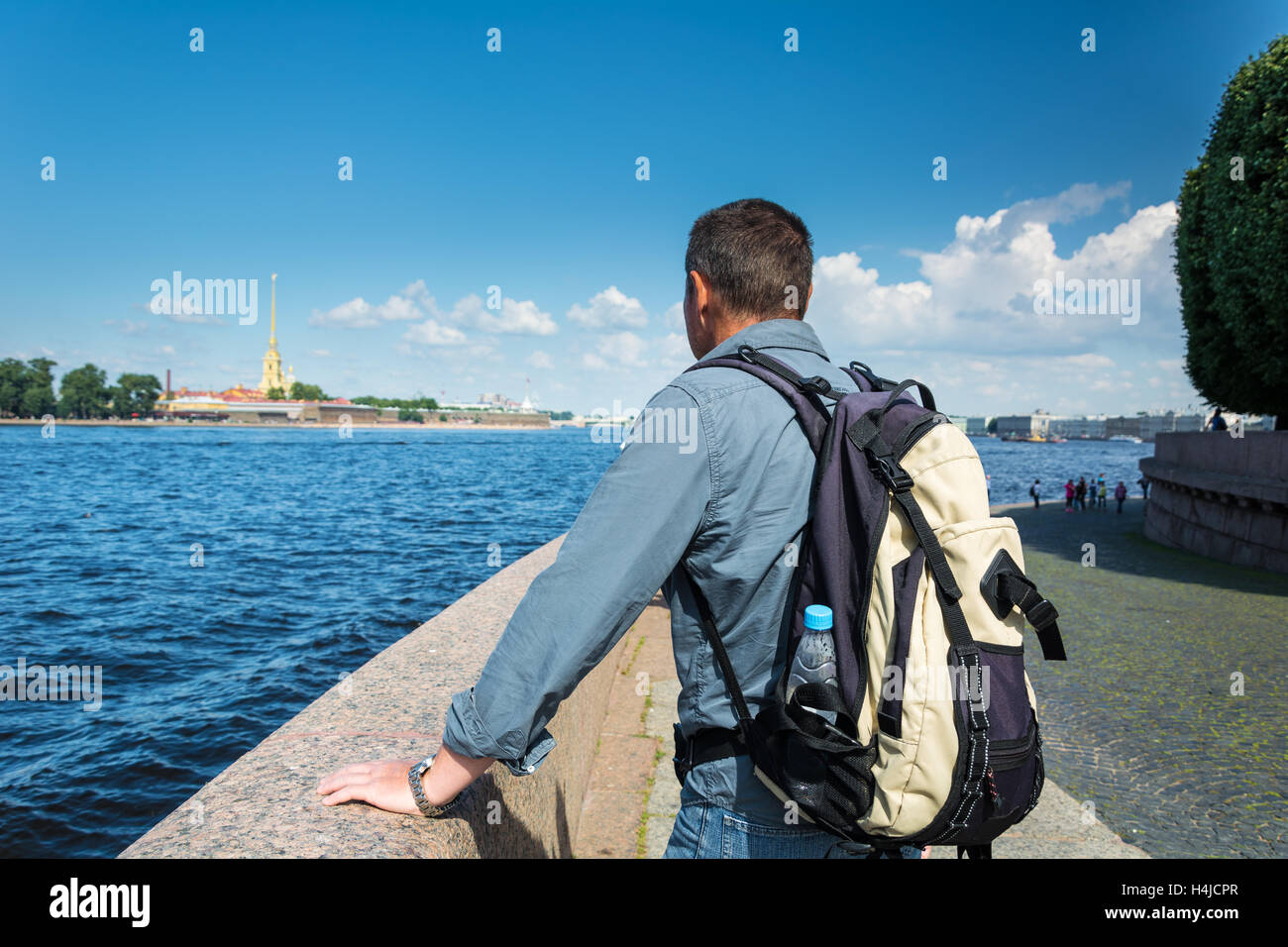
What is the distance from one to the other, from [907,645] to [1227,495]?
648 inches

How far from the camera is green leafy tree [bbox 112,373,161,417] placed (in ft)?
457

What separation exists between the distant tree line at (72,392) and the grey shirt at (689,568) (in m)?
150

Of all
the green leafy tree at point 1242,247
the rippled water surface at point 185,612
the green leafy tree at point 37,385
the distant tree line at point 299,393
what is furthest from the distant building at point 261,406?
the green leafy tree at point 1242,247

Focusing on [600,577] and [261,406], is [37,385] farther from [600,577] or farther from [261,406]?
[600,577]

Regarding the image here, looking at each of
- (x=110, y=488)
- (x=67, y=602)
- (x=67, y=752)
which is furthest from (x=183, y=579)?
(x=110, y=488)

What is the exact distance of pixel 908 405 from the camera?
4.46ft

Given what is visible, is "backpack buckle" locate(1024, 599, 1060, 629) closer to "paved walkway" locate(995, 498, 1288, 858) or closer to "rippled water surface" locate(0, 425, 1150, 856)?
"paved walkway" locate(995, 498, 1288, 858)

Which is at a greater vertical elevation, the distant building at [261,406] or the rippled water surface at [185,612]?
the distant building at [261,406]

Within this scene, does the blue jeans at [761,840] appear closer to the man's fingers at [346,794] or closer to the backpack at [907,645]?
the backpack at [907,645]

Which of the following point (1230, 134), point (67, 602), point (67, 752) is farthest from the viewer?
point (1230, 134)

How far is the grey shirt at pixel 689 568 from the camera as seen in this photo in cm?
122

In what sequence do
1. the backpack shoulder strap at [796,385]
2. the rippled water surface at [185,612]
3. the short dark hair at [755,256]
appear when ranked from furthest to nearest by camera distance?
1. the rippled water surface at [185,612]
2. the short dark hair at [755,256]
3. the backpack shoulder strap at [796,385]
